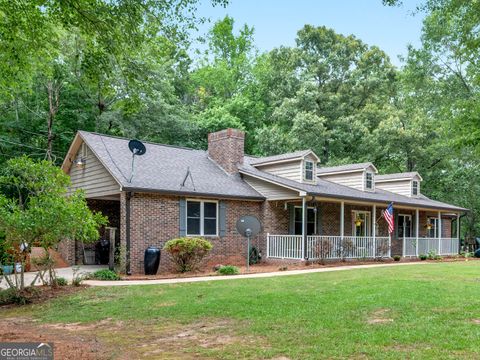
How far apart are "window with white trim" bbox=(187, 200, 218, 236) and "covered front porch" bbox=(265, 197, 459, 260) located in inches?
95.3

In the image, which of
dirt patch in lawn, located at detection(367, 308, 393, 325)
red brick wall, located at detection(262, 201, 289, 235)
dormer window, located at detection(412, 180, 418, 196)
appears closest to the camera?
dirt patch in lawn, located at detection(367, 308, 393, 325)

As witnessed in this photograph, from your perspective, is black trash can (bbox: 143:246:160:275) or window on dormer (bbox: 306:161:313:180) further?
window on dormer (bbox: 306:161:313:180)

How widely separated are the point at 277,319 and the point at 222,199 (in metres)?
10.6

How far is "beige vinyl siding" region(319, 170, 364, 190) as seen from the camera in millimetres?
22375

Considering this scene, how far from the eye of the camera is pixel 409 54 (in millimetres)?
29125

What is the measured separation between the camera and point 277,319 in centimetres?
698

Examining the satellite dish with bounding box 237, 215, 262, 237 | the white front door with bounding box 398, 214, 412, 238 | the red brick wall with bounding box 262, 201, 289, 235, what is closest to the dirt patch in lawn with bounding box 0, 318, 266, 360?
the satellite dish with bounding box 237, 215, 262, 237

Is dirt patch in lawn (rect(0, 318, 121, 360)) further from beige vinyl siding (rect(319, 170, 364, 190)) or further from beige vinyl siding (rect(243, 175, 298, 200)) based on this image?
beige vinyl siding (rect(319, 170, 364, 190))

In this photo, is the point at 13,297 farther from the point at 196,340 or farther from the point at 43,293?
the point at 196,340

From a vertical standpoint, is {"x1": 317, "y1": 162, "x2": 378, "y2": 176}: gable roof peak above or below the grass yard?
above

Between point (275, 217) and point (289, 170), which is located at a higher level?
point (289, 170)

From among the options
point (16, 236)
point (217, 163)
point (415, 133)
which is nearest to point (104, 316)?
point (16, 236)

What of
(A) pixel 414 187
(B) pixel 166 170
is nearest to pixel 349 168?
(A) pixel 414 187

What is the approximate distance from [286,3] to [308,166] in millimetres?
10745
